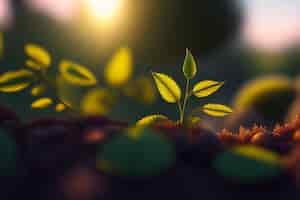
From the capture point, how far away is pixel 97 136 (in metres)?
0.94

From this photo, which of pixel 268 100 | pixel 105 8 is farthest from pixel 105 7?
pixel 268 100

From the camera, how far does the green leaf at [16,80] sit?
1.09m

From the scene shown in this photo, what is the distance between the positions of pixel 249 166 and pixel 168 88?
32 cm

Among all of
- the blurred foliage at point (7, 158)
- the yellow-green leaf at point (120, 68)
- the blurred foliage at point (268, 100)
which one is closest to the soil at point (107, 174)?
the blurred foliage at point (7, 158)

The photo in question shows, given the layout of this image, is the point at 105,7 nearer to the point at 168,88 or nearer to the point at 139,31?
the point at 168,88

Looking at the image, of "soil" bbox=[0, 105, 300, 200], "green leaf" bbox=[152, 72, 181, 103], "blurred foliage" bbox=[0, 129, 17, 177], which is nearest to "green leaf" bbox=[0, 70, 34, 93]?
"soil" bbox=[0, 105, 300, 200]

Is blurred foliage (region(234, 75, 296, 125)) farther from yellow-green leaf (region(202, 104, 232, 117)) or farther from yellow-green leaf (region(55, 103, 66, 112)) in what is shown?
yellow-green leaf (region(55, 103, 66, 112))

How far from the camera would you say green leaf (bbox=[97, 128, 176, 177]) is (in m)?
0.81

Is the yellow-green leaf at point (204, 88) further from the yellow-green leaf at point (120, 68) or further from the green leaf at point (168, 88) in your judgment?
the yellow-green leaf at point (120, 68)

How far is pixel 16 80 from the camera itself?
110 cm

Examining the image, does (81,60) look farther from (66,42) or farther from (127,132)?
(127,132)

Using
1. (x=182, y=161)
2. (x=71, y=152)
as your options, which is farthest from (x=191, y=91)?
(x=71, y=152)

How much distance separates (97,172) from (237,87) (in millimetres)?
16370

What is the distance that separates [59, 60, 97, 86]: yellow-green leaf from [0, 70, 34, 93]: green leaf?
137 millimetres
